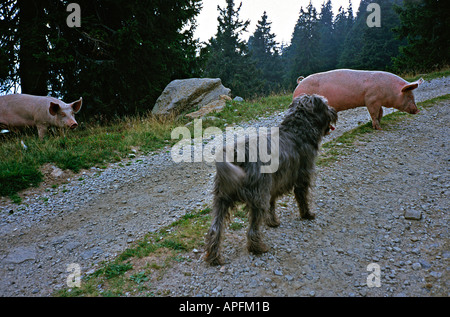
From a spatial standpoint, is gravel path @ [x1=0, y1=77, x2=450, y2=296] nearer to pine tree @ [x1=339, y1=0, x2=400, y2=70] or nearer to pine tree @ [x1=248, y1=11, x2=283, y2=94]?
pine tree @ [x1=339, y1=0, x2=400, y2=70]

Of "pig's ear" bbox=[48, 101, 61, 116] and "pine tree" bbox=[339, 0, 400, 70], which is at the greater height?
"pine tree" bbox=[339, 0, 400, 70]

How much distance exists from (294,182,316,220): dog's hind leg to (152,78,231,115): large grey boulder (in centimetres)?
906

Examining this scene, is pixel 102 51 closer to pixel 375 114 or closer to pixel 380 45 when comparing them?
pixel 375 114

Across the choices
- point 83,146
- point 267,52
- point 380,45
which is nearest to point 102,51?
point 83,146

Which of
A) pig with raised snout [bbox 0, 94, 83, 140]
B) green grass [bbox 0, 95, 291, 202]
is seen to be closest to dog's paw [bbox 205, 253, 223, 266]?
green grass [bbox 0, 95, 291, 202]

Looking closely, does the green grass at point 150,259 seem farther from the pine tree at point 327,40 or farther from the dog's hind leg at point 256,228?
the pine tree at point 327,40

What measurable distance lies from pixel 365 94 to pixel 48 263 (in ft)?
30.2

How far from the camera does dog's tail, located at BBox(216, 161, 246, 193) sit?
329 centimetres

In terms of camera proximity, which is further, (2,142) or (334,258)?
(2,142)

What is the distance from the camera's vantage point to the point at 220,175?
3.38 metres

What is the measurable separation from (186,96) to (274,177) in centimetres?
979

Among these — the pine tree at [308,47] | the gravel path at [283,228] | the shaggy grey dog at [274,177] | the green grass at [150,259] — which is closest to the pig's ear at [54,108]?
the gravel path at [283,228]
